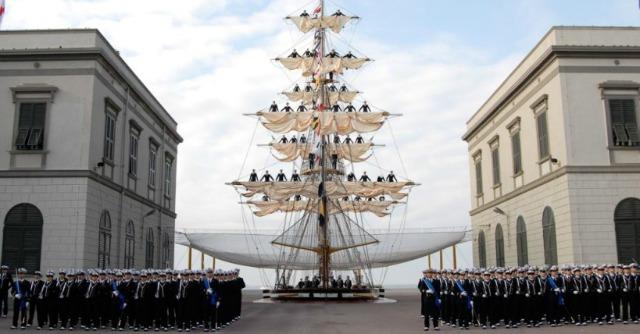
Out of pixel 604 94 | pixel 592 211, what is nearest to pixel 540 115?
pixel 604 94

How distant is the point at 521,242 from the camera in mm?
33375

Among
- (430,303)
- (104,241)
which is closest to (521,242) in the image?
(430,303)

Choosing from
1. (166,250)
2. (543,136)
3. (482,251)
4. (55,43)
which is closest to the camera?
(55,43)

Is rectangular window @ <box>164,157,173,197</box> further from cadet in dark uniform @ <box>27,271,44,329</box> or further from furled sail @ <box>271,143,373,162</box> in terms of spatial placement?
cadet in dark uniform @ <box>27,271,44,329</box>

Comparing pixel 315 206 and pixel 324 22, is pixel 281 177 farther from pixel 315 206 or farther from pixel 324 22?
pixel 324 22

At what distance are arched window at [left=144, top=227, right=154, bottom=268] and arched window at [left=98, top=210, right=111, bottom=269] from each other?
678 centimetres

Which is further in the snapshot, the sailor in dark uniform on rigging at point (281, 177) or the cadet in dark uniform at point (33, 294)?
the sailor in dark uniform on rigging at point (281, 177)

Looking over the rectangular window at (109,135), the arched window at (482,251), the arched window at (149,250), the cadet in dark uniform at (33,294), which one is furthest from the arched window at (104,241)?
the arched window at (482,251)

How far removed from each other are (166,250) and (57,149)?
15262mm

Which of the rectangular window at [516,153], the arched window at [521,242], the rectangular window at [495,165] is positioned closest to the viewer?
the arched window at [521,242]

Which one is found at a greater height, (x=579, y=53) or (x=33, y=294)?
(x=579, y=53)

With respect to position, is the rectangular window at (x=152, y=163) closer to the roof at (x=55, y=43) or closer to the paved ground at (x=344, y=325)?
the roof at (x=55, y=43)

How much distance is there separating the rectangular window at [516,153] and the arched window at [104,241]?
66.4ft

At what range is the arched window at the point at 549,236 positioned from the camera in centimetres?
2833
